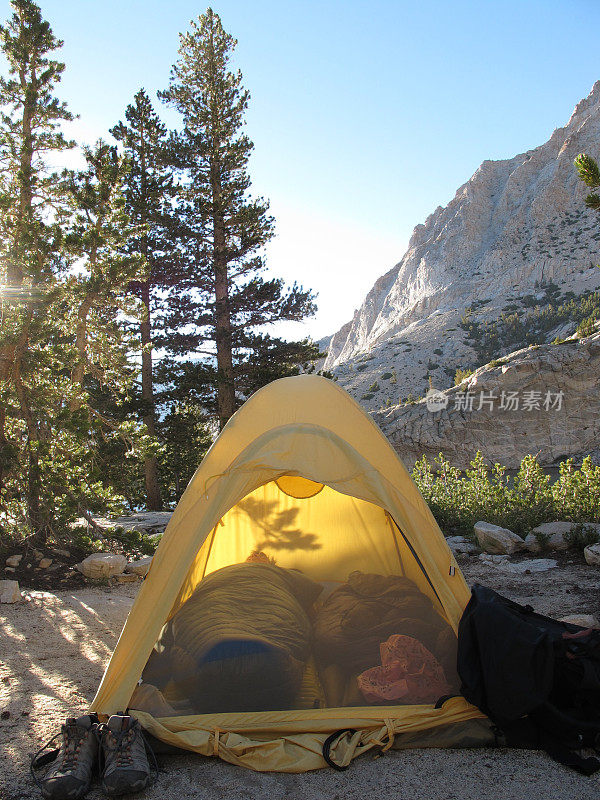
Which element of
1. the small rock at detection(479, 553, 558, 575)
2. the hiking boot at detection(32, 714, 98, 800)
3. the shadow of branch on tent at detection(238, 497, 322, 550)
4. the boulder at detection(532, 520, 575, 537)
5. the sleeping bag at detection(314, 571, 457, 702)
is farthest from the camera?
the boulder at detection(532, 520, 575, 537)

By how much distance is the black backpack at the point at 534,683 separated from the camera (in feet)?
9.02

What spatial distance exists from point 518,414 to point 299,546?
92.1 feet

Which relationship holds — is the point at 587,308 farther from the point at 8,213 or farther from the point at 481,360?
the point at 8,213

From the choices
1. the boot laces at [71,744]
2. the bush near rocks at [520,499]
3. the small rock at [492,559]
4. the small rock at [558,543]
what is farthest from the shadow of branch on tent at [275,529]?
the bush near rocks at [520,499]

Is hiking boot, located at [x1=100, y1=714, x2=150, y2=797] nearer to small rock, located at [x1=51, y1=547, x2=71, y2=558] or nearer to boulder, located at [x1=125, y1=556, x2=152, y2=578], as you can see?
boulder, located at [x1=125, y1=556, x2=152, y2=578]

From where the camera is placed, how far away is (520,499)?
9.56 meters

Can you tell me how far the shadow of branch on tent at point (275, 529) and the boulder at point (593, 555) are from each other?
412cm

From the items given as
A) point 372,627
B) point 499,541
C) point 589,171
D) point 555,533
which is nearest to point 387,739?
point 372,627

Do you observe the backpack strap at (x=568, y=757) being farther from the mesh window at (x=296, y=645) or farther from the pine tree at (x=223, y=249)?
the pine tree at (x=223, y=249)

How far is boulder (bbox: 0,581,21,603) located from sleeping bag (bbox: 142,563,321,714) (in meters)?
3.26

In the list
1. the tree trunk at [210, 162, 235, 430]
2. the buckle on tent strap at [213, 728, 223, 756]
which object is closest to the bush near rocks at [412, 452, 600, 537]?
the tree trunk at [210, 162, 235, 430]

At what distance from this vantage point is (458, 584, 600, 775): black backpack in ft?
9.02

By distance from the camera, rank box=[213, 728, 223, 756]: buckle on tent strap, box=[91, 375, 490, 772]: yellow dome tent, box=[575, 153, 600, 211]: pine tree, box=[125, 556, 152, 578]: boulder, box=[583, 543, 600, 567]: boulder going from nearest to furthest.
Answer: box=[213, 728, 223, 756]: buckle on tent strap → box=[91, 375, 490, 772]: yellow dome tent → box=[575, 153, 600, 211]: pine tree → box=[583, 543, 600, 567]: boulder → box=[125, 556, 152, 578]: boulder

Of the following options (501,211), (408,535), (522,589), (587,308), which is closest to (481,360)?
(587,308)
